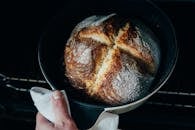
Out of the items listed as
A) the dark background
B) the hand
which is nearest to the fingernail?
the hand

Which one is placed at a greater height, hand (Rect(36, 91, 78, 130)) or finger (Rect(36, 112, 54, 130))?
hand (Rect(36, 91, 78, 130))

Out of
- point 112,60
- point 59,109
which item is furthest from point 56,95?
point 112,60

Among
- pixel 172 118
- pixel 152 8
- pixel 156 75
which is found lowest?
pixel 172 118

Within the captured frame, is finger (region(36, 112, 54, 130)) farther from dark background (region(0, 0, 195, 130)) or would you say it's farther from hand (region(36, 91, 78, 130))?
dark background (region(0, 0, 195, 130))

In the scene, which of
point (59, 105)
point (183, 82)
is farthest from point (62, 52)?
point (183, 82)

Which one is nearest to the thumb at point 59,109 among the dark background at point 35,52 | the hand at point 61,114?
the hand at point 61,114

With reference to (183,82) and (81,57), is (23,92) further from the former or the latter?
(183,82)
